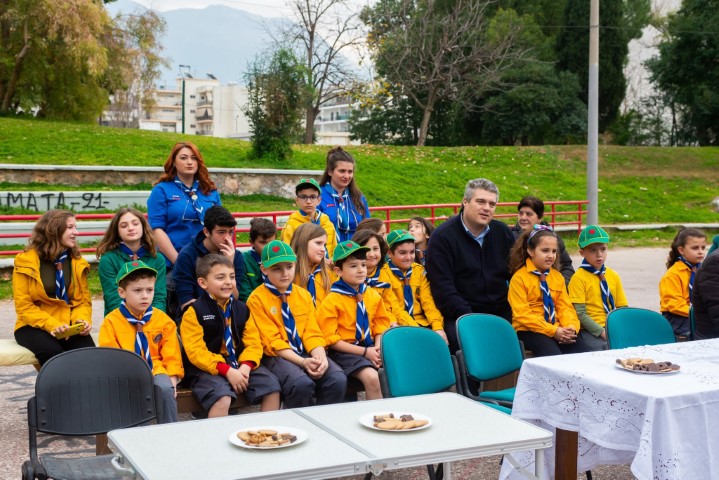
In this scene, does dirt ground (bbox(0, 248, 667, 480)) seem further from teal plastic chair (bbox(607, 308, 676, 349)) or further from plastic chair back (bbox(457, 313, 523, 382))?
teal plastic chair (bbox(607, 308, 676, 349))

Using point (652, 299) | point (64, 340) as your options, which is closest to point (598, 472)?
point (64, 340)

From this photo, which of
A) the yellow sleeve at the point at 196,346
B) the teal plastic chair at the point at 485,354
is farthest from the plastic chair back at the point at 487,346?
the yellow sleeve at the point at 196,346

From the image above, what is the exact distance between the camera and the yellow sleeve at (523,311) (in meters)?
6.02

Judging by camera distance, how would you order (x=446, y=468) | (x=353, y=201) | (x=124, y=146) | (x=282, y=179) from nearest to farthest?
1. (x=446, y=468)
2. (x=353, y=201)
3. (x=282, y=179)
4. (x=124, y=146)

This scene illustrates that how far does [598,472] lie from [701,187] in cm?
2287

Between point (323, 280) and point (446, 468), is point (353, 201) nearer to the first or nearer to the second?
point (323, 280)

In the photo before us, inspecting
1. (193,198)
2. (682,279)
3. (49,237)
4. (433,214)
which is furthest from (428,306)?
(433,214)

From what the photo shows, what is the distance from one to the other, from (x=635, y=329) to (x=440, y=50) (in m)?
24.9

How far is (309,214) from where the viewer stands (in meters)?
6.76

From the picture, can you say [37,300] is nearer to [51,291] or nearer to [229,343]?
[51,291]

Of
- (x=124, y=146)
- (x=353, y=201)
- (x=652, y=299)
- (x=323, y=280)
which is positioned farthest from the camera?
(x=124, y=146)

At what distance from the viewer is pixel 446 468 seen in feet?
12.5

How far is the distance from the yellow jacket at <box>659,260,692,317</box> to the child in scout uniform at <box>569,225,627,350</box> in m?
0.53

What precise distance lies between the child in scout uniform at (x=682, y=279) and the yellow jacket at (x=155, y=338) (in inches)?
164
